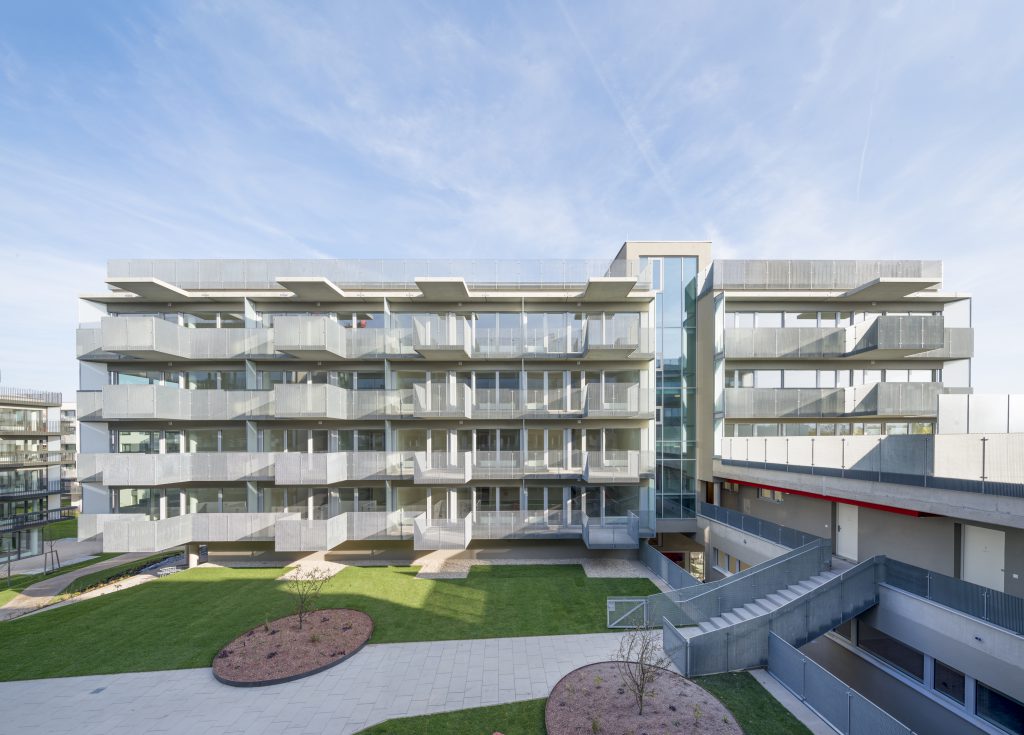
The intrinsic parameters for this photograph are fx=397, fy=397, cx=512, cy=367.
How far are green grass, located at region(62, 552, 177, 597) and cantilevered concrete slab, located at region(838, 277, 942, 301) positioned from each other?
35187 millimetres

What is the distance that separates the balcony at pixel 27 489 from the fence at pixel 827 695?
41.4 meters

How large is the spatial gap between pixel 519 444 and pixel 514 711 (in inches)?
415

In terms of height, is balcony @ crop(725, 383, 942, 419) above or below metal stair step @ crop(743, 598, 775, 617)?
above

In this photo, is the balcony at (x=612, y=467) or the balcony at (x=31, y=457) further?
the balcony at (x=31, y=457)

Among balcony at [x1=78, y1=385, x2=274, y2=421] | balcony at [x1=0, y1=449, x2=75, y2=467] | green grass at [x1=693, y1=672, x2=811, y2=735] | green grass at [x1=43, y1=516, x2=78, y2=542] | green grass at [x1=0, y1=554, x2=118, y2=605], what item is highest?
balcony at [x1=78, y1=385, x2=274, y2=421]

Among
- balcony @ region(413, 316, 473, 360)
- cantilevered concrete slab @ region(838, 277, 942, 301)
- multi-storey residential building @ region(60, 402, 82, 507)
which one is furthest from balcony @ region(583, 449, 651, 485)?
multi-storey residential building @ region(60, 402, 82, 507)

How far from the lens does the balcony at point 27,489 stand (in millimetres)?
25469

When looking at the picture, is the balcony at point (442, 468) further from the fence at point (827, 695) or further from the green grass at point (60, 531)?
the green grass at point (60, 531)

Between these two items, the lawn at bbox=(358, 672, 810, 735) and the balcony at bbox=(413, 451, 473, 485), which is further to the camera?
the balcony at bbox=(413, 451, 473, 485)

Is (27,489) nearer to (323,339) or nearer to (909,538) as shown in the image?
(323,339)

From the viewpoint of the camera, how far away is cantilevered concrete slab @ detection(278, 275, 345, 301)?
647 inches

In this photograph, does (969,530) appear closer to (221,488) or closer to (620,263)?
(620,263)

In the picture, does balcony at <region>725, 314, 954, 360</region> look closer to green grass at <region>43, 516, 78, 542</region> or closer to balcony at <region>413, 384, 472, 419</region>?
balcony at <region>413, 384, 472, 419</region>

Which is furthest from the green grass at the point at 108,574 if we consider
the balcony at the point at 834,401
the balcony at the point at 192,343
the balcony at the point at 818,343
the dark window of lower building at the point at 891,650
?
the balcony at the point at 818,343
